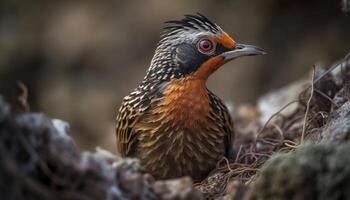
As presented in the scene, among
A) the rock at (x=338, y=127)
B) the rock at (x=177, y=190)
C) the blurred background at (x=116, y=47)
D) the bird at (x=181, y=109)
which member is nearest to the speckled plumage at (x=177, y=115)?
the bird at (x=181, y=109)

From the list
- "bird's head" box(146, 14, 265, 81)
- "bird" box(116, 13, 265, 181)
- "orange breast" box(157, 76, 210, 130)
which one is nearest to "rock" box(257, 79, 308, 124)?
"bird" box(116, 13, 265, 181)

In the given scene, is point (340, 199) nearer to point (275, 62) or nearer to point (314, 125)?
point (314, 125)

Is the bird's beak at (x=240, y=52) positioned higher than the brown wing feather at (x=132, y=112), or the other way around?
the brown wing feather at (x=132, y=112)

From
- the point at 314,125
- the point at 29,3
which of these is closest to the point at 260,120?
the point at 314,125

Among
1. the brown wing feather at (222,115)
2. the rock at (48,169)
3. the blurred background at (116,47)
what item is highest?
the blurred background at (116,47)

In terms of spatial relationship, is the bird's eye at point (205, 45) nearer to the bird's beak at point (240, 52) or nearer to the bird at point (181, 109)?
the bird at point (181, 109)

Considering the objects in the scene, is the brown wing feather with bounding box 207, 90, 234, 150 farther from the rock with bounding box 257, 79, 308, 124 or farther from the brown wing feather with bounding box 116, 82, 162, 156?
the rock with bounding box 257, 79, 308, 124

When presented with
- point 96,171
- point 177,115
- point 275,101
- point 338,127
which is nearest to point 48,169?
point 96,171

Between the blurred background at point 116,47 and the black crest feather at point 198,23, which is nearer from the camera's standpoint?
the black crest feather at point 198,23
